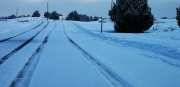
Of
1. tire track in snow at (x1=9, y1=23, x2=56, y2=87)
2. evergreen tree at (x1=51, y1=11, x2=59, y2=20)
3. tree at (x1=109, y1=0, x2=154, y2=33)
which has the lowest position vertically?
tire track in snow at (x1=9, y1=23, x2=56, y2=87)

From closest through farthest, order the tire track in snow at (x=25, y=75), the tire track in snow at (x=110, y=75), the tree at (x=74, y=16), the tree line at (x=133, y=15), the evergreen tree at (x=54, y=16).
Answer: the tire track in snow at (x=25, y=75), the tire track in snow at (x=110, y=75), the tree line at (x=133, y=15), the tree at (x=74, y=16), the evergreen tree at (x=54, y=16)

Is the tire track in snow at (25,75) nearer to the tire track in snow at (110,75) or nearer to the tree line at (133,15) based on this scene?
the tire track in snow at (110,75)

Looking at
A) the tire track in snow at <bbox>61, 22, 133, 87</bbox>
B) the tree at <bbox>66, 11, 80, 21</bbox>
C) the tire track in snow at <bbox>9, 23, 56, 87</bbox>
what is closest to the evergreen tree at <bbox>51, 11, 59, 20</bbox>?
Answer: the tree at <bbox>66, 11, 80, 21</bbox>


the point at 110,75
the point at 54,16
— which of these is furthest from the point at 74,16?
the point at 110,75

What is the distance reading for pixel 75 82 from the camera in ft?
20.3

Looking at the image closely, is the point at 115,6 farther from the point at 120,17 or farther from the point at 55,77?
the point at 55,77

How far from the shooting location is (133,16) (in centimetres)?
3166

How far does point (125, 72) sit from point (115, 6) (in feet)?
89.3

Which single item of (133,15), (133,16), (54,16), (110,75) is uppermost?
(54,16)

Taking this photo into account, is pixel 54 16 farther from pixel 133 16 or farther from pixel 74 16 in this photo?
pixel 133 16

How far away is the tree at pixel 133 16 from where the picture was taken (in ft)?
104

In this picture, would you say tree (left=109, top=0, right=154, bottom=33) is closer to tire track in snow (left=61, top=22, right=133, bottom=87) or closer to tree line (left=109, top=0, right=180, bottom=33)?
tree line (left=109, top=0, right=180, bottom=33)

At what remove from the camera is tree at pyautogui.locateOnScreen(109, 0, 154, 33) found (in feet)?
104

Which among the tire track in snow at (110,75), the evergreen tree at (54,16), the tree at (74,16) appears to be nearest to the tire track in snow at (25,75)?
the tire track in snow at (110,75)
